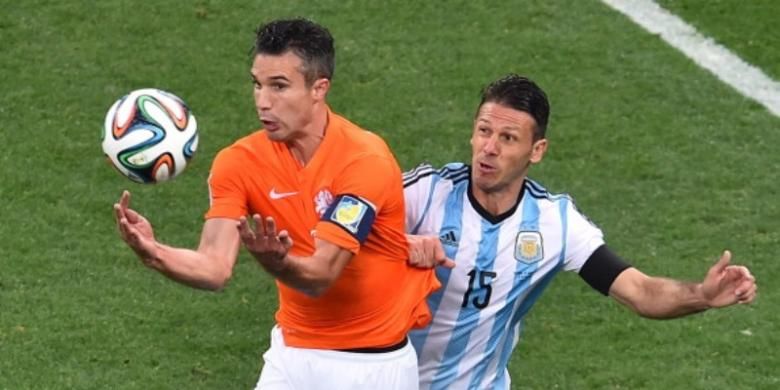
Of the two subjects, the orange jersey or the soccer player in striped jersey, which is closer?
the orange jersey

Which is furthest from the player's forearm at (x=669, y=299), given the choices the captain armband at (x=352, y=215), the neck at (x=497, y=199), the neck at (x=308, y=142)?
the neck at (x=308, y=142)

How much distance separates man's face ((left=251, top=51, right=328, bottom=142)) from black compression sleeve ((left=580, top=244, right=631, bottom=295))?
1486 millimetres

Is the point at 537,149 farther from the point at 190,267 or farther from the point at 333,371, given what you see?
the point at 190,267

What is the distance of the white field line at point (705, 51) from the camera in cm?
1259

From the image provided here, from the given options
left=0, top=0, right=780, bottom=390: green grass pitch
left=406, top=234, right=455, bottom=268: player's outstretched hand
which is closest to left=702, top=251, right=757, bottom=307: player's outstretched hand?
left=406, top=234, right=455, bottom=268: player's outstretched hand

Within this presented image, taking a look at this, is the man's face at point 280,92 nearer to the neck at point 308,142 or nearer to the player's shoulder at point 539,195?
the neck at point 308,142

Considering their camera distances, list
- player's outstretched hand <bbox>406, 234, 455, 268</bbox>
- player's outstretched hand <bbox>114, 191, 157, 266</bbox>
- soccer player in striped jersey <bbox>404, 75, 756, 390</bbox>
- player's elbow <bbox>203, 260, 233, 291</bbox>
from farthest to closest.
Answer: soccer player in striped jersey <bbox>404, 75, 756, 390</bbox> < player's outstretched hand <bbox>406, 234, 455, 268</bbox> < player's elbow <bbox>203, 260, 233, 291</bbox> < player's outstretched hand <bbox>114, 191, 157, 266</bbox>

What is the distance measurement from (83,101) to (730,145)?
4701 millimetres

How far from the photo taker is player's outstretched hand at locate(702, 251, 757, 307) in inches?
271

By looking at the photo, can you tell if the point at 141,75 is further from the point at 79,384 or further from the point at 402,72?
the point at 79,384

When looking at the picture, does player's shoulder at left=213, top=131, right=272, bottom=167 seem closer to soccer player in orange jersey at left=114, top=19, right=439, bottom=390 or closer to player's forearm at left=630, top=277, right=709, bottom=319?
soccer player in orange jersey at left=114, top=19, right=439, bottom=390

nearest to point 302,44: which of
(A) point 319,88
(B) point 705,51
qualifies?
(A) point 319,88

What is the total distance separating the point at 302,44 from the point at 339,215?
74 cm

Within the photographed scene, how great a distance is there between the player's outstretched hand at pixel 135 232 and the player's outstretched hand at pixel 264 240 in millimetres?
446
